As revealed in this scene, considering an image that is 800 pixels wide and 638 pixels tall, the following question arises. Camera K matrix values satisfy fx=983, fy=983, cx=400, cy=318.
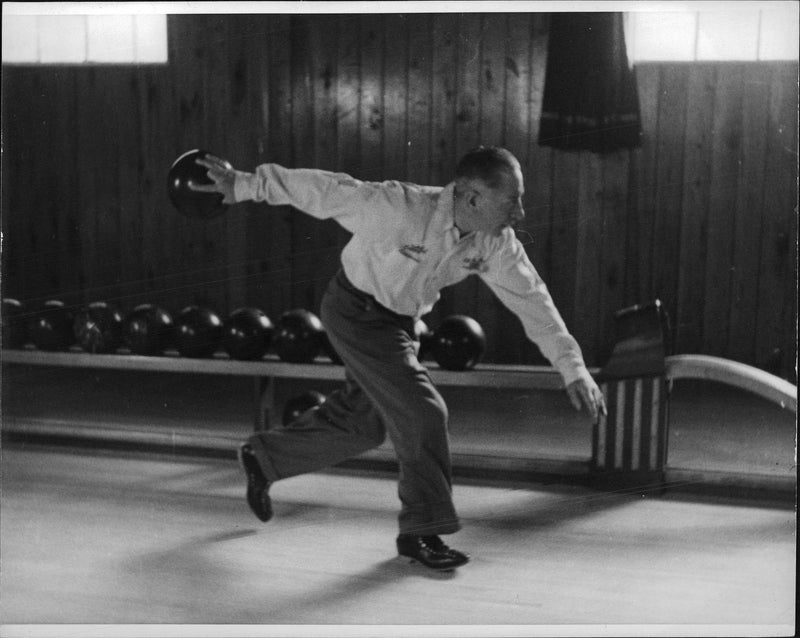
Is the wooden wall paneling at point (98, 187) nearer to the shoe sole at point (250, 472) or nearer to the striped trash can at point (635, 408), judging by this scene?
the shoe sole at point (250, 472)

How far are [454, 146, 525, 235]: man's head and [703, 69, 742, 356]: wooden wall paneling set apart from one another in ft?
1.82

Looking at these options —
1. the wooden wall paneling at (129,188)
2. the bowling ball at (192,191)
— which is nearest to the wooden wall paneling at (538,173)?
the bowling ball at (192,191)

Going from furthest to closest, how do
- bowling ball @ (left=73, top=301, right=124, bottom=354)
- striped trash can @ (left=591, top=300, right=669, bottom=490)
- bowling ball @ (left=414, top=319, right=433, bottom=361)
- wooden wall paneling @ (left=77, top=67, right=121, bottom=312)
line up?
bowling ball @ (left=414, top=319, right=433, bottom=361)
striped trash can @ (left=591, top=300, right=669, bottom=490)
bowling ball @ (left=73, top=301, right=124, bottom=354)
wooden wall paneling @ (left=77, top=67, right=121, bottom=312)

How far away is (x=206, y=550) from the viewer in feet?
8.99

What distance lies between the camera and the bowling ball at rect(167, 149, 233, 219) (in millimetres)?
2680

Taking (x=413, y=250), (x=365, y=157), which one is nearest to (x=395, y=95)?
(x=365, y=157)

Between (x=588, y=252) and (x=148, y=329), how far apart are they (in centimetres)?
137

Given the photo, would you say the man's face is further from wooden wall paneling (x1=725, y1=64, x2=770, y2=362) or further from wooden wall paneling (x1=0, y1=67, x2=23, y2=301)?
wooden wall paneling (x1=0, y1=67, x2=23, y2=301)

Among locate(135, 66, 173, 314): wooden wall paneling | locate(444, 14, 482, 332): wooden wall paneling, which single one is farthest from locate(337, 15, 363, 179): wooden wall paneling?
locate(135, 66, 173, 314): wooden wall paneling

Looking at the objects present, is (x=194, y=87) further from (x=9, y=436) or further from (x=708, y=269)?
(x=708, y=269)

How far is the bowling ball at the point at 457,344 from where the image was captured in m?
3.05

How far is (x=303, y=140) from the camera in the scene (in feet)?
8.98

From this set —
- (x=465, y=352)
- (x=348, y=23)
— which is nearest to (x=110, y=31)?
(x=348, y=23)

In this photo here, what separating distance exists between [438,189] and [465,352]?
703mm
